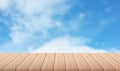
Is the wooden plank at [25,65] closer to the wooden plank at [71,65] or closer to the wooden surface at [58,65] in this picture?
the wooden surface at [58,65]

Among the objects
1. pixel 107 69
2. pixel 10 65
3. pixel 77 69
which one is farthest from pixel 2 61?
pixel 107 69

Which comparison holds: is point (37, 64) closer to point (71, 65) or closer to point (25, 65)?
point (25, 65)

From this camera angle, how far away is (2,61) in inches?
418

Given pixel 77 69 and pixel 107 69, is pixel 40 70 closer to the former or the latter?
pixel 77 69

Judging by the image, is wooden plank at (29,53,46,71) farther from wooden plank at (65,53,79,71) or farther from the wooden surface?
wooden plank at (65,53,79,71)

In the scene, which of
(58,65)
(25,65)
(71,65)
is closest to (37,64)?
(25,65)

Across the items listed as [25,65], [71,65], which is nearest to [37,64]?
[25,65]

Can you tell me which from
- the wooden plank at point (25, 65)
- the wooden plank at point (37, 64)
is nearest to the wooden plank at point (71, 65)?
the wooden plank at point (37, 64)

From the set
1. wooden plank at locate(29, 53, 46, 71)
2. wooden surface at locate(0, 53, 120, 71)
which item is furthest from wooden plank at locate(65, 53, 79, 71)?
wooden plank at locate(29, 53, 46, 71)

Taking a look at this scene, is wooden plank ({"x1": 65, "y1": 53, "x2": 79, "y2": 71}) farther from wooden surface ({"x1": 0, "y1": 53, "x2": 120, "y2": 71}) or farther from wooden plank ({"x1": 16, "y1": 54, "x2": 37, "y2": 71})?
wooden plank ({"x1": 16, "y1": 54, "x2": 37, "y2": 71})

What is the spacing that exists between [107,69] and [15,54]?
14.9ft

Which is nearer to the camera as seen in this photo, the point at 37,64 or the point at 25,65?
the point at 25,65

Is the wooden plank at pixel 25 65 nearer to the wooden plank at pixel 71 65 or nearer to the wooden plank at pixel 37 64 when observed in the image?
the wooden plank at pixel 37 64

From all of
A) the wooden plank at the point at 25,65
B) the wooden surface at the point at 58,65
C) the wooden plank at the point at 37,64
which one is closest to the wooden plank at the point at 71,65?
the wooden surface at the point at 58,65
